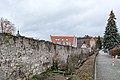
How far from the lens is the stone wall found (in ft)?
22.1

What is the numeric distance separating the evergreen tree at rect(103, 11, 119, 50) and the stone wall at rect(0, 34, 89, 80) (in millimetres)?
46406

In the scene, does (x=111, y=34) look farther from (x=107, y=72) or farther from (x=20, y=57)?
(x=20, y=57)

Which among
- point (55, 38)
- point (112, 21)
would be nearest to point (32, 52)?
point (112, 21)

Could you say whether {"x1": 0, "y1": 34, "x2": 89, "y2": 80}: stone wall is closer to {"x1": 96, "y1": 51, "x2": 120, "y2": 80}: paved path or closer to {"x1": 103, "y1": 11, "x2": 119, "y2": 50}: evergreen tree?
{"x1": 96, "y1": 51, "x2": 120, "y2": 80}: paved path

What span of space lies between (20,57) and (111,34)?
5044 cm

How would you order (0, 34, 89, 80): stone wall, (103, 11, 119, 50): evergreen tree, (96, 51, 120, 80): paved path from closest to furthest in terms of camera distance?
(0, 34, 89, 80): stone wall < (96, 51, 120, 80): paved path < (103, 11, 119, 50): evergreen tree

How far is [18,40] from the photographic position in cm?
782

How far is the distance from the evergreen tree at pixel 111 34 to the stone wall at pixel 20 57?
4641cm

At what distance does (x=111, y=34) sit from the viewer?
56.4 meters

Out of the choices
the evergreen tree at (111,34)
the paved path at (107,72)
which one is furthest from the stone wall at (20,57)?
the evergreen tree at (111,34)

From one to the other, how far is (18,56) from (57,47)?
7877 mm

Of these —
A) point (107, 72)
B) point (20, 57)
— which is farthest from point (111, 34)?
point (20, 57)

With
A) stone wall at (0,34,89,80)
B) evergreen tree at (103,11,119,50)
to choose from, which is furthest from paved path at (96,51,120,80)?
evergreen tree at (103,11,119,50)

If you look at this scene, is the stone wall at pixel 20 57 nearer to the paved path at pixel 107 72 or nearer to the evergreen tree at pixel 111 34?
the paved path at pixel 107 72
